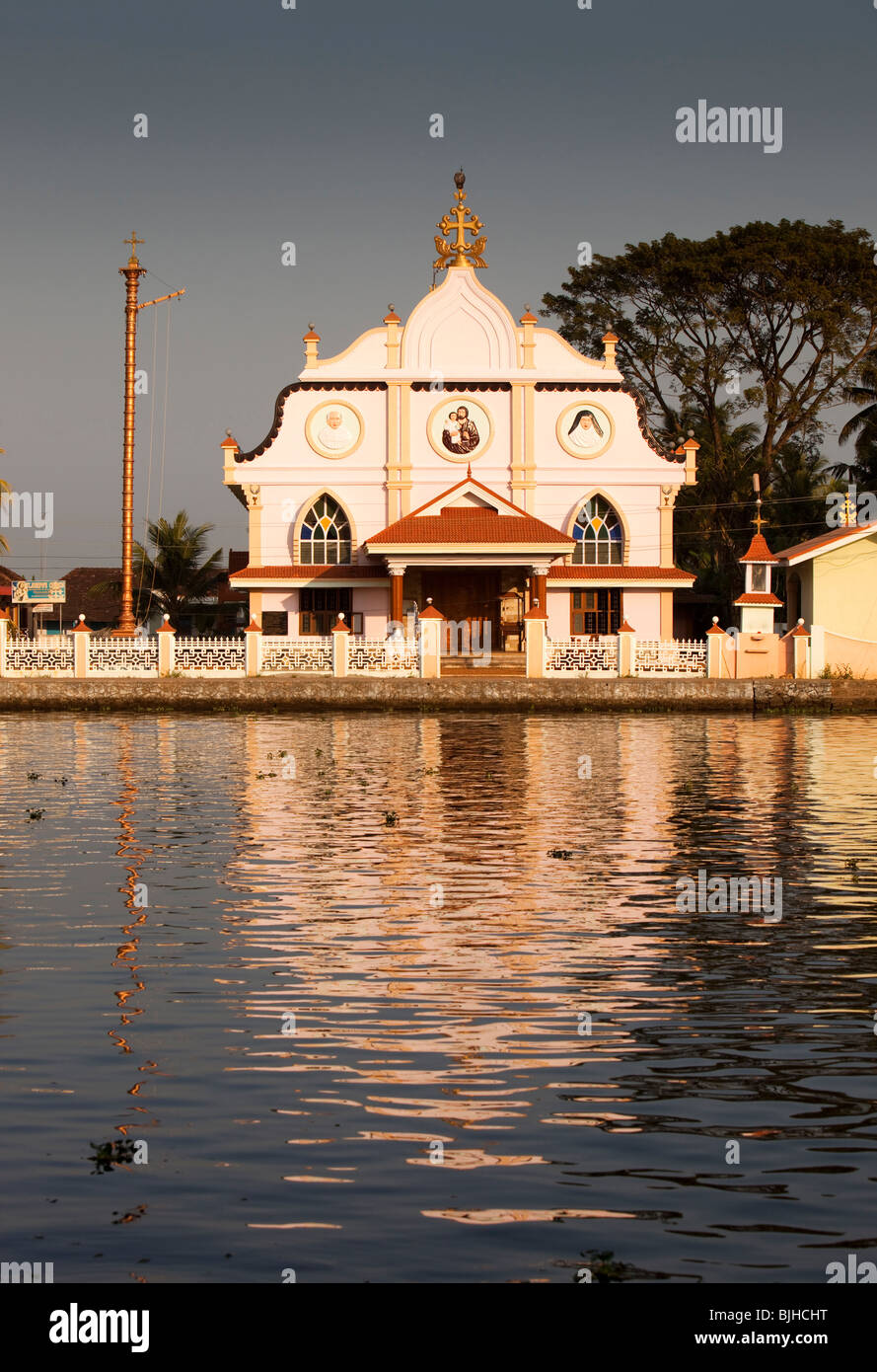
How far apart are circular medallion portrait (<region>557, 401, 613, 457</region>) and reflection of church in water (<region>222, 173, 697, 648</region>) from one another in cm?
4

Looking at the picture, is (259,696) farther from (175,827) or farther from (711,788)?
(175,827)

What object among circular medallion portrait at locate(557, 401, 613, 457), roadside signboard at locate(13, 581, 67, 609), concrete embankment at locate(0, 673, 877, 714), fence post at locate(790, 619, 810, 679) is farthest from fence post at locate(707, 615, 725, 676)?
roadside signboard at locate(13, 581, 67, 609)

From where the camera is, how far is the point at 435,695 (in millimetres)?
37188

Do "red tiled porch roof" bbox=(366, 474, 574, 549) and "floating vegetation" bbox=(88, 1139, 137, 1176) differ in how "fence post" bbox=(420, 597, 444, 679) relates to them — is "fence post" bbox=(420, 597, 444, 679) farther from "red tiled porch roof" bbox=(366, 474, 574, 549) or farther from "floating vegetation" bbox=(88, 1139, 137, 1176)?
"floating vegetation" bbox=(88, 1139, 137, 1176)

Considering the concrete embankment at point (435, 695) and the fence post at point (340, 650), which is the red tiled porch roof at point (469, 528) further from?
the concrete embankment at point (435, 695)

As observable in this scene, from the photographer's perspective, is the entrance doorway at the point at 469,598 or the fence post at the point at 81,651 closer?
the fence post at the point at 81,651

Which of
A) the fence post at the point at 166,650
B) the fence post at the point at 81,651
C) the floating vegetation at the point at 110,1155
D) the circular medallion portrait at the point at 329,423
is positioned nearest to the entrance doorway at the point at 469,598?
the circular medallion portrait at the point at 329,423

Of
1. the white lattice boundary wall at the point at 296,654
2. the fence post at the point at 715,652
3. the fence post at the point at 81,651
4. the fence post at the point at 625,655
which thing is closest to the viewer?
the fence post at the point at 625,655

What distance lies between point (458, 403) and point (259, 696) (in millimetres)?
13468

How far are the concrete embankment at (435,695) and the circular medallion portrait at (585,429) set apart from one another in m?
11.4

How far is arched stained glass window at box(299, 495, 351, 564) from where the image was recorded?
47000mm

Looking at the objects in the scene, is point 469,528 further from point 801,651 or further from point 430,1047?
point 430,1047

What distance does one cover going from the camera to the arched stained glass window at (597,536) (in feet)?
155

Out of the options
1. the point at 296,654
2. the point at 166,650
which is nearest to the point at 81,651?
the point at 166,650
